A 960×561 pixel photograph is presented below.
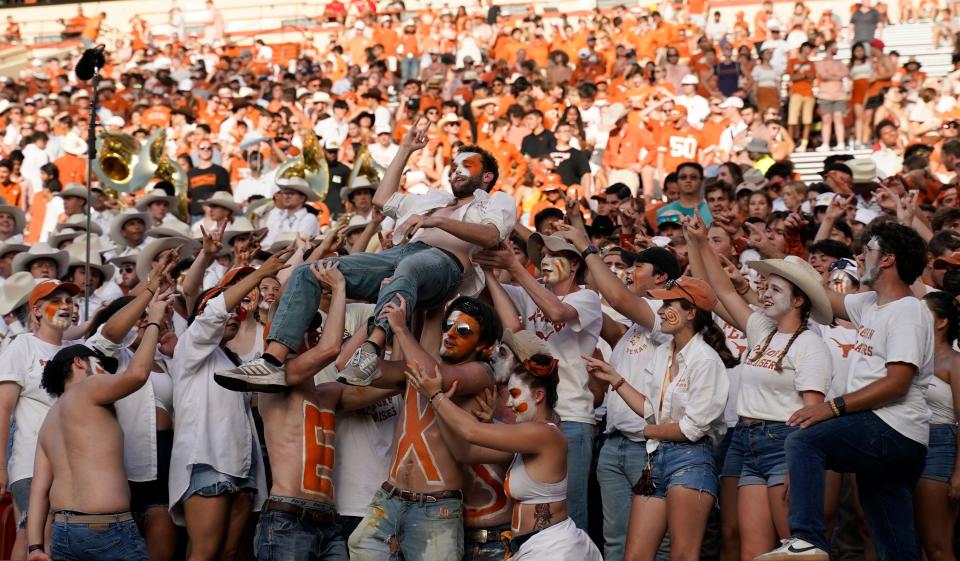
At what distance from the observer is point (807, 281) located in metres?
7.57

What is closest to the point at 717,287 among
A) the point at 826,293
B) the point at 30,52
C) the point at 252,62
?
the point at 826,293

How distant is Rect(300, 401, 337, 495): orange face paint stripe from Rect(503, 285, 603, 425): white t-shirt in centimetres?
138

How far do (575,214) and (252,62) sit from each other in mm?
19812

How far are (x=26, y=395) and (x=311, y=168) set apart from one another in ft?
23.9

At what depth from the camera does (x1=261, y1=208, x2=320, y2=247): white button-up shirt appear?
1348cm

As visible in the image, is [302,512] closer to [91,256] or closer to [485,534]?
[485,534]

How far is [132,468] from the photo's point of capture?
8273 millimetres

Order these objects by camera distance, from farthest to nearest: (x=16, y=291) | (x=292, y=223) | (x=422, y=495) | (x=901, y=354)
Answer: (x=292, y=223) < (x=16, y=291) < (x=422, y=495) < (x=901, y=354)

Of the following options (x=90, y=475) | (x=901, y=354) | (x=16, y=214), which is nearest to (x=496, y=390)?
(x=901, y=354)

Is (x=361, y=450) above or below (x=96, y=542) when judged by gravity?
above

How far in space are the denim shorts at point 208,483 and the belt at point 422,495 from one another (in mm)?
1214

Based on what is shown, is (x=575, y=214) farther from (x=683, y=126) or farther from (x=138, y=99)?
(x=138, y=99)

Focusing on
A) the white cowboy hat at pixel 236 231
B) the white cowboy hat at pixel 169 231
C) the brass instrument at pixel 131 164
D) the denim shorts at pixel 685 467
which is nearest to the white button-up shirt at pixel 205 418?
the denim shorts at pixel 685 467

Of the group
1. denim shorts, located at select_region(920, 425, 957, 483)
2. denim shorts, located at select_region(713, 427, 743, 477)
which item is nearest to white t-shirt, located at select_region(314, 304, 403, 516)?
denim shorts, located at select_region(713, 427, 743, 477)
